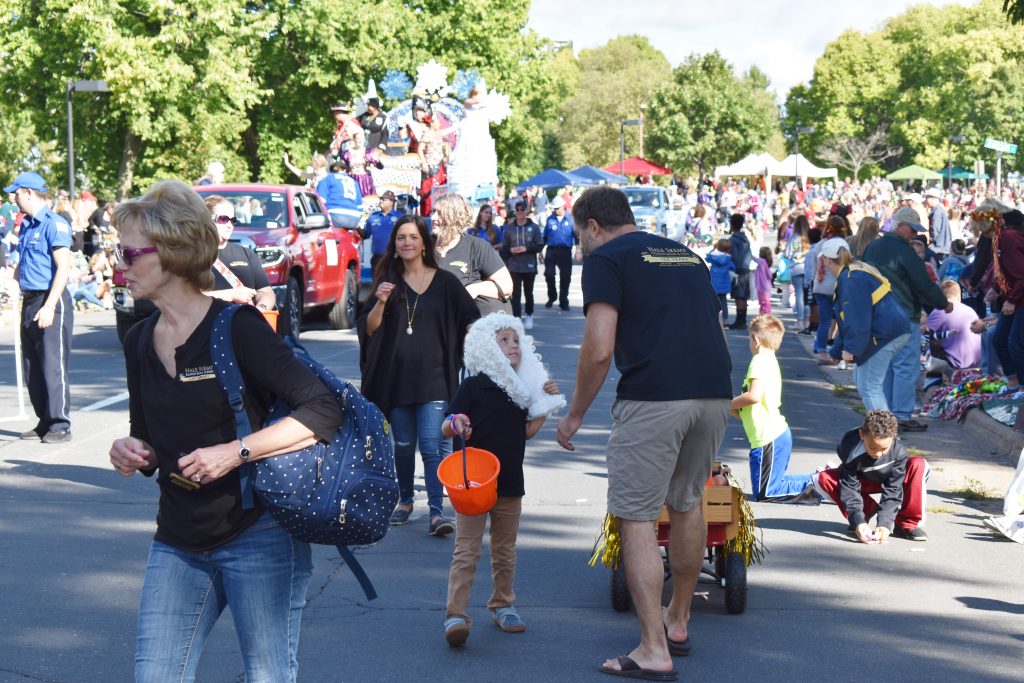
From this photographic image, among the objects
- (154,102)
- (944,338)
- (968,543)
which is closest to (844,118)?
(154,102)

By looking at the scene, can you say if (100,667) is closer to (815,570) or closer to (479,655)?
(479,655)

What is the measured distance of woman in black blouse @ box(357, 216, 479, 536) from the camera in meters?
7.45

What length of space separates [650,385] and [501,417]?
2.99 feet

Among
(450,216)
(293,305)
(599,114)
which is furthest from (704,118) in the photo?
(450,216)

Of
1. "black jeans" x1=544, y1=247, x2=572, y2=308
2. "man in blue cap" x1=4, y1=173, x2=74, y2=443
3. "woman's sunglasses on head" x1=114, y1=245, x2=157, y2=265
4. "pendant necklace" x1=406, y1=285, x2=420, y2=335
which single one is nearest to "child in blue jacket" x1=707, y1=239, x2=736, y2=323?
"black jeans" x1=544, y1=247, x2=572, y2=308

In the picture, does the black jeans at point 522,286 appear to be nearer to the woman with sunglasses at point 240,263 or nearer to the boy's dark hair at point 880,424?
the woman with sunglasses at point 240,263

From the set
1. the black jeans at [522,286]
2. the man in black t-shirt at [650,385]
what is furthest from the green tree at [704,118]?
the man in black t-shirt at [650,385]

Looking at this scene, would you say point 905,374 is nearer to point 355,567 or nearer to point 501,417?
point 501,417

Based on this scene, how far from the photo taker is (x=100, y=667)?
5387 millimetres

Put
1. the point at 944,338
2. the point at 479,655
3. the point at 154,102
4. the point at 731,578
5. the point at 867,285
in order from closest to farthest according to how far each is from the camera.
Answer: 1. the point at 479,655
2. the point at 731,578
3. the point at 867,285
4. the point at 944,338
5. the point at 154,102

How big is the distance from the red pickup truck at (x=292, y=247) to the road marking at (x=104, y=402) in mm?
2797

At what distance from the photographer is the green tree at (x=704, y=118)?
2987 inches

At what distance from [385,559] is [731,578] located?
1.96 meters

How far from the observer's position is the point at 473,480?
5562 millimetres
